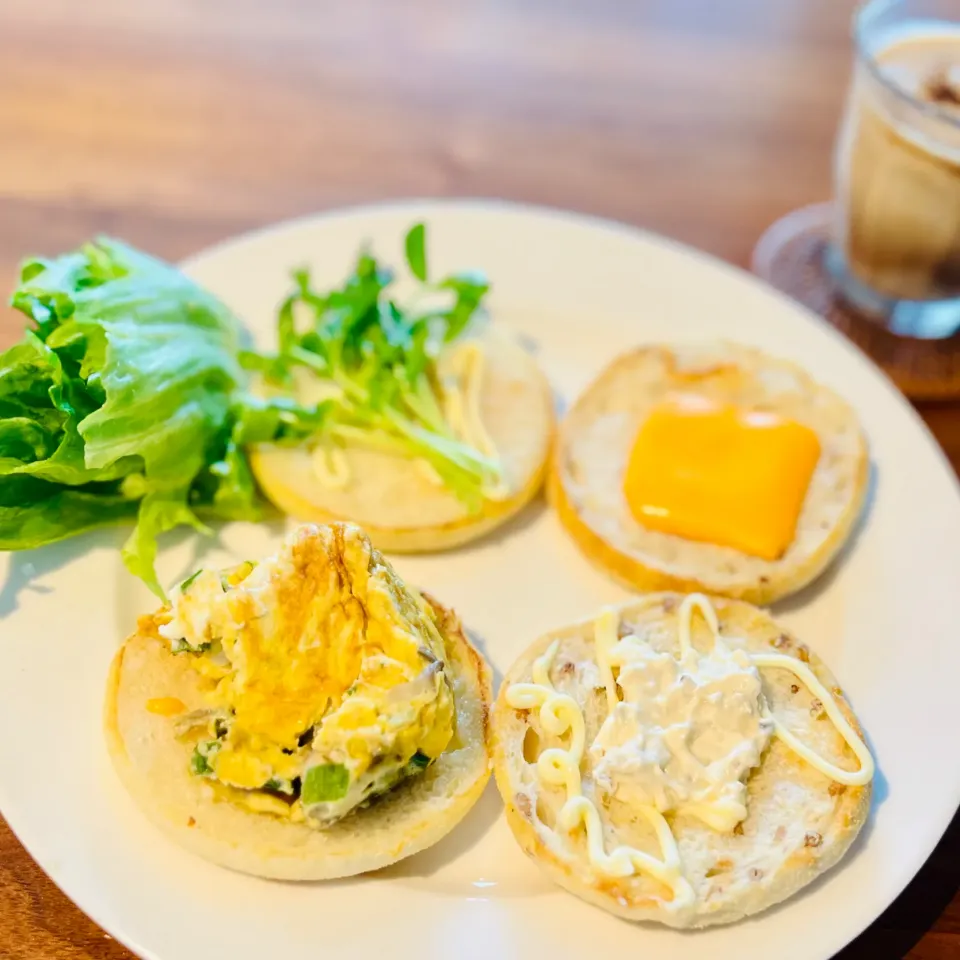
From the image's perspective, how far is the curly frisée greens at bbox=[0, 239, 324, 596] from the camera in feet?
8.13

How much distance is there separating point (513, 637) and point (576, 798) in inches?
23.2

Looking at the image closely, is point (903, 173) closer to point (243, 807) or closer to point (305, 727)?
point (305, 727)

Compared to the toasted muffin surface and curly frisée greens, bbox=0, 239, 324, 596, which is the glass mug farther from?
the toasted muffin surface

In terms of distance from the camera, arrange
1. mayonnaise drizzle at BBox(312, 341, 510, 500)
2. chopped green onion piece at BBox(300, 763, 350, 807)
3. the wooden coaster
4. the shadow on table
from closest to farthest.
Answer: chopped green onion piece at BBox(300, 763, 350, 807)
the shadow on table
mayonnaise drizzle at BBox(312, 341, 510, 500)
the wooden coaster

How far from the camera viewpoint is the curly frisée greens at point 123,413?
248 cm

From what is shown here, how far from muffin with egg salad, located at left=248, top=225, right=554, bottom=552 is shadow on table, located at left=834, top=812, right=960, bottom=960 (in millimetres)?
1309

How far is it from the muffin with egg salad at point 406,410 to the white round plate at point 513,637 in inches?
5.6

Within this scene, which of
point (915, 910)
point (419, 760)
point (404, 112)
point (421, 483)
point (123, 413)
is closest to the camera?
point (419, 760)

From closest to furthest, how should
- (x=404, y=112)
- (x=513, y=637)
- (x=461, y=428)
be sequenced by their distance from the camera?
(x=513, y=637) → (x=461, y=428) → (x=404, y=112)

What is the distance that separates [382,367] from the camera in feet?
9.87

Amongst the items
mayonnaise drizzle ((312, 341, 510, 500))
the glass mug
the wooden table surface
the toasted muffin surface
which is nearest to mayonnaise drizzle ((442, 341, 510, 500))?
mayonnaise drizzle ((312, 341, 510, 500))

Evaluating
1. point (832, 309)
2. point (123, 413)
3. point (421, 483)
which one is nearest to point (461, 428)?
point (421, 483)

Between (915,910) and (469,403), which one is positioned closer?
(915,910)

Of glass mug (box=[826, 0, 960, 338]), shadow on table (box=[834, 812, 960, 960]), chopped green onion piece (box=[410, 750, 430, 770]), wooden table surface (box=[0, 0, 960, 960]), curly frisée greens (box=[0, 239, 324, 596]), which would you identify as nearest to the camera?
A: chopped green onion piece (box=[410, 750, 430, 770])
